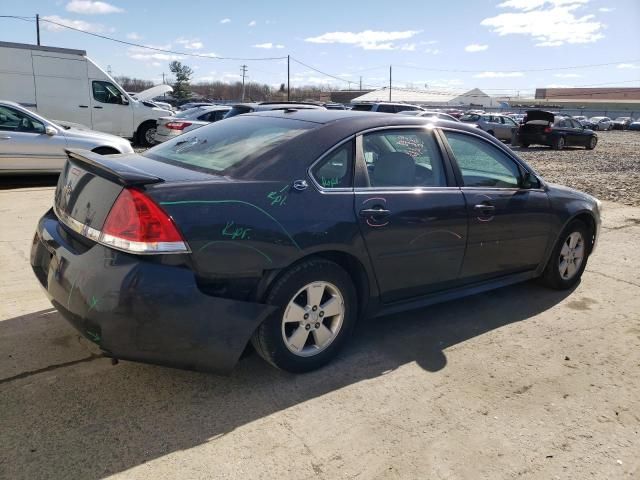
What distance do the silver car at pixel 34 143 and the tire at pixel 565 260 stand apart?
707 cm

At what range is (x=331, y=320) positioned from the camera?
3.30 m

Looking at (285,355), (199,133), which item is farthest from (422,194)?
(199,133)

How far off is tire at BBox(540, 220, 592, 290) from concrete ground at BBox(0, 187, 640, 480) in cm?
74

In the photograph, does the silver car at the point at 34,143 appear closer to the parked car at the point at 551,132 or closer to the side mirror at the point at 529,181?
the side mirror at the point at 529,181

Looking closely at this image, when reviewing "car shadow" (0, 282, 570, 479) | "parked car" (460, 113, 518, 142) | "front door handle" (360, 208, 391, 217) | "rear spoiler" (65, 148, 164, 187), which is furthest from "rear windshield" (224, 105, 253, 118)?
"parked car" (460, 113, 518, 142)

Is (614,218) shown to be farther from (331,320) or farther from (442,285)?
(331,320)

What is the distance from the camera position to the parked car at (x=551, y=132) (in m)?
23.1

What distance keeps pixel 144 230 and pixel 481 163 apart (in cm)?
279

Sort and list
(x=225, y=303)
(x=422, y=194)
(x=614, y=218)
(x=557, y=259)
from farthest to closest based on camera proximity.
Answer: (x=614, y=218) → (x=557, y=259) → (x=422, y=194) → (x=225, y=303)

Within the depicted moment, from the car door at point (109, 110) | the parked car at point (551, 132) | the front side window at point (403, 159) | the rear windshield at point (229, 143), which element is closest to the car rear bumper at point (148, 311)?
the rear windshield at point (229, 143)

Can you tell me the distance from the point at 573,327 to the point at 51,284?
3.72 meters

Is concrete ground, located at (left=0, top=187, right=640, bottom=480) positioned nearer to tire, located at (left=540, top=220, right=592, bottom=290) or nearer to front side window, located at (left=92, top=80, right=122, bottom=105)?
tire, located at (left=540, top=220, right=592, bottom=290)

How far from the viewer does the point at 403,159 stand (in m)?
3.67

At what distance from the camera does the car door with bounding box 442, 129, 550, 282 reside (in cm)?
393
